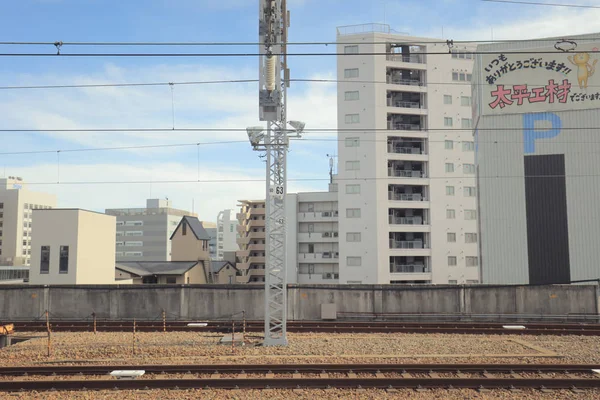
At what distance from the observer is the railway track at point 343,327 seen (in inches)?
896

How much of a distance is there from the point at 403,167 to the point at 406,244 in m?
9.09

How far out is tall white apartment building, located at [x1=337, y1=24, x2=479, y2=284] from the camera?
55375 mm

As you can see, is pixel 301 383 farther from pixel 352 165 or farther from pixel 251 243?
pixel 251 243

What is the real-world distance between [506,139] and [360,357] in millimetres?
25216

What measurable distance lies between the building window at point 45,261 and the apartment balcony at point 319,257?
33639 millimetres

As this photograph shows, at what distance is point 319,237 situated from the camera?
216ft

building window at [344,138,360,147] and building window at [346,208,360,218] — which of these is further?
building window at [344,138,360,147]

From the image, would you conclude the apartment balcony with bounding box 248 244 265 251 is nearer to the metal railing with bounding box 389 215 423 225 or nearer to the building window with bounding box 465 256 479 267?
the metal railing with bounding box 389 215 423 225

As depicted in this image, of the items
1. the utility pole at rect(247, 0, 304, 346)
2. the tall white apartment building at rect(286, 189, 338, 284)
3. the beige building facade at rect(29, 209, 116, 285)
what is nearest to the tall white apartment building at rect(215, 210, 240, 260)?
the tall white apartment building at rect(286, 189, 338, 284)

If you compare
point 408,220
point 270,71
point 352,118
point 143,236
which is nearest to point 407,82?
point 352,118

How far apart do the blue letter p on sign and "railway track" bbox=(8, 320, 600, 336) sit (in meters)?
15.1

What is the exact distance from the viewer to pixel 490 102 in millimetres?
36531

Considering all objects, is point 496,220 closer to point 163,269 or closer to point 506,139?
point 506,139

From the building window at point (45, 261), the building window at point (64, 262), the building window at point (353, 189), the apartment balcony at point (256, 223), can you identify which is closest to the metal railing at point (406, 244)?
the building window at point (353, 189)
